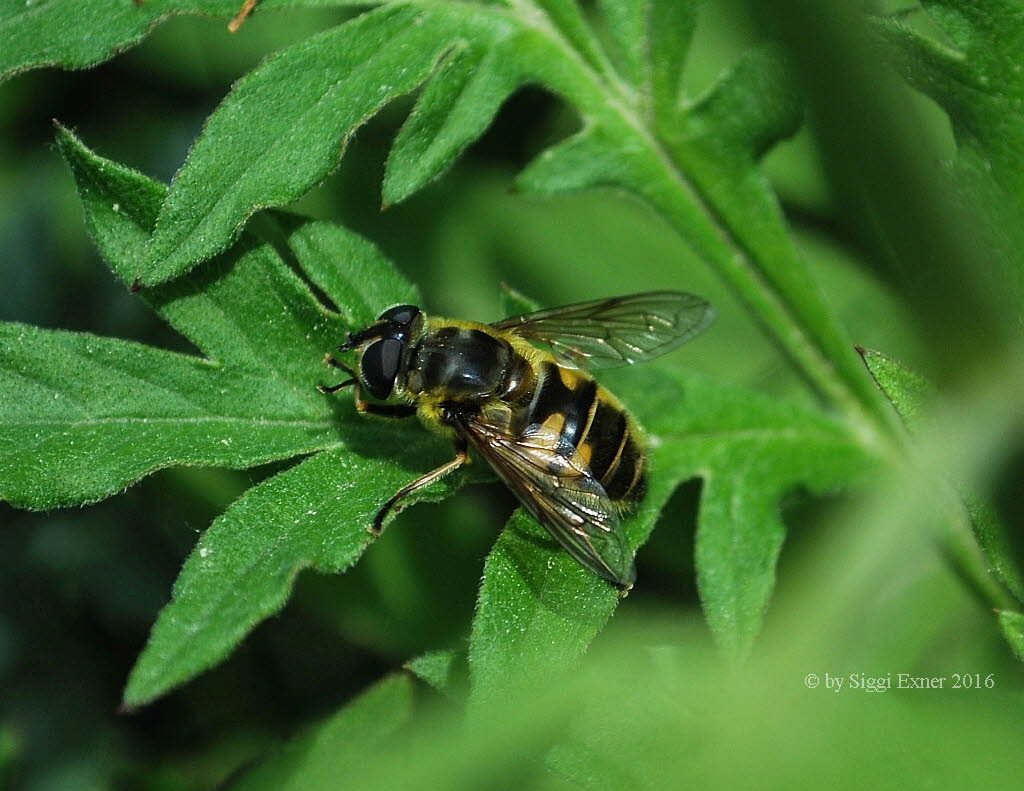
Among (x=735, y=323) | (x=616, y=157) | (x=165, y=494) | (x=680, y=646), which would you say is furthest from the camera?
(x=735, y=323)

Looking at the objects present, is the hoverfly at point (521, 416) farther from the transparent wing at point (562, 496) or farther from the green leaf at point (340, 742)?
the green leaf at point (340, 742)

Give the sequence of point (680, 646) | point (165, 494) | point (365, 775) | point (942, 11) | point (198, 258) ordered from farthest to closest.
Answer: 1. point (165, 494)
2. point (680, 646)
3. point (942, 11)
4. point (198, 258)
5. point (365, 775)

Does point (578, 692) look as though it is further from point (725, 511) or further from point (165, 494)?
point (165, 494)

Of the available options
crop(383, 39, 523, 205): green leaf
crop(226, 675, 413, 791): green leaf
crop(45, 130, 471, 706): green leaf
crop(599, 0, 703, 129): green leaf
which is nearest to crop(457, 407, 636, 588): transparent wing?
crop(45, 130, 471, 706): green leaf

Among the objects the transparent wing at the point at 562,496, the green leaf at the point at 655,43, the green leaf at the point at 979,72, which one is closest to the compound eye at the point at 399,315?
the transparent wing at the point at 562,496

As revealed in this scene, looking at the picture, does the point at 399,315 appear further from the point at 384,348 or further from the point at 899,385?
the point at 899,385

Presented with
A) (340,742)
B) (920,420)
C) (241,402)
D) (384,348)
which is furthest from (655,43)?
(340,742)

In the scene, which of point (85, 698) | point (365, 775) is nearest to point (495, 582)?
point (365, 775)
